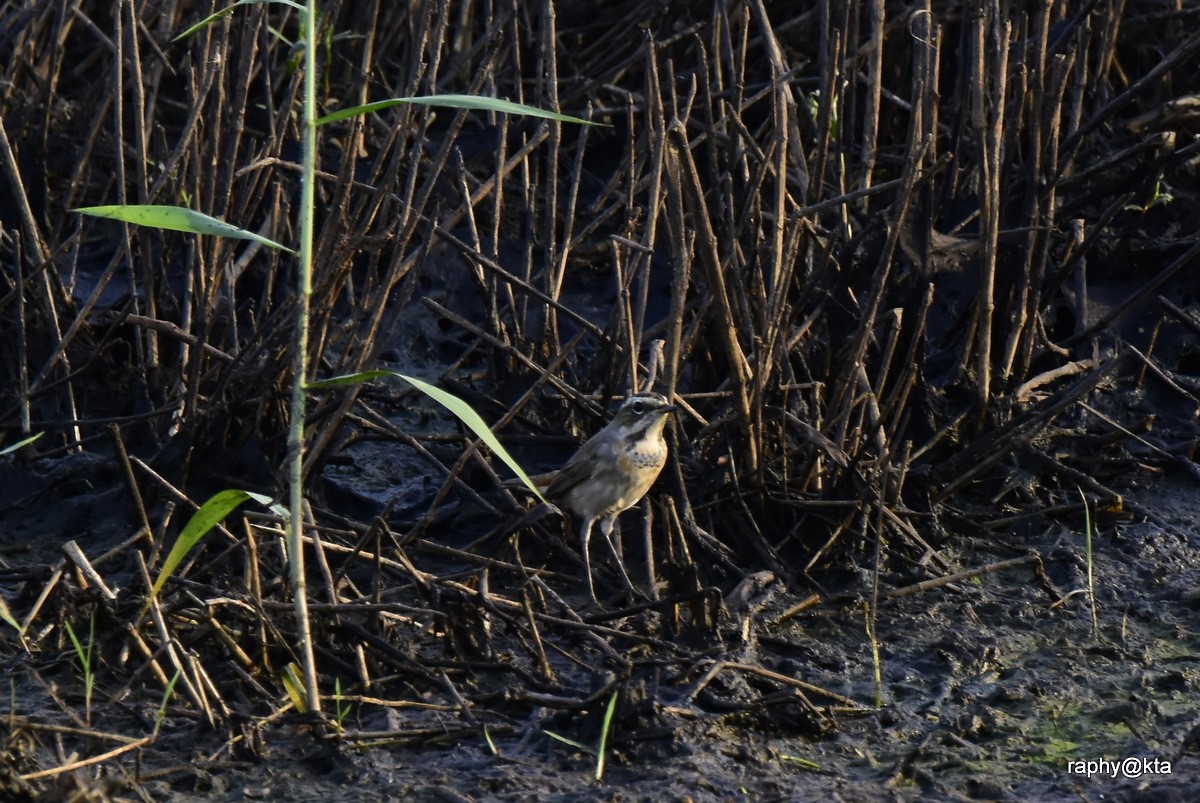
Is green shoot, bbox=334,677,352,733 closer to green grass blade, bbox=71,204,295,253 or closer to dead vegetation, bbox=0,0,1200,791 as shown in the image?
dead vegetation, bbox=0,0,1200,791

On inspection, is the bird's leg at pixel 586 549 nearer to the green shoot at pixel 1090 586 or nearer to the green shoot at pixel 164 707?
the green shoot at pixel 164 707

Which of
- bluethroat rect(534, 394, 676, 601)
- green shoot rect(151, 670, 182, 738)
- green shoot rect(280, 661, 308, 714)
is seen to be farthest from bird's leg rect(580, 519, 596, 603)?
green shoot rect(151, 670, 182, 738)

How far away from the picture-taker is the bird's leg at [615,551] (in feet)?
17.1

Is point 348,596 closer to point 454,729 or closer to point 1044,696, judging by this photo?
point 454,729

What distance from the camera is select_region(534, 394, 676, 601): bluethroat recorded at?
533cm

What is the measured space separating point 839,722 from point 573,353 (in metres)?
2.23

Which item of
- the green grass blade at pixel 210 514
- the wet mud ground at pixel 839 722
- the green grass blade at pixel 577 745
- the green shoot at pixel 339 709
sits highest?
the green grass blade at pixel 210 514

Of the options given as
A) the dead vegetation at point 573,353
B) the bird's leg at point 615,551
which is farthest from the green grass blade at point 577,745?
the bird's leg at point 615,551

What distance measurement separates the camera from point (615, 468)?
17.6ft

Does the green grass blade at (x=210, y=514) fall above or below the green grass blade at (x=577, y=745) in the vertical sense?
above

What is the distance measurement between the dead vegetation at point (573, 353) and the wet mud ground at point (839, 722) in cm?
5

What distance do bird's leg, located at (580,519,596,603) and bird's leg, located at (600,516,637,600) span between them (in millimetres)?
61

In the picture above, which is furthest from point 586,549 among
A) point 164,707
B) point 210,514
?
point 210,514

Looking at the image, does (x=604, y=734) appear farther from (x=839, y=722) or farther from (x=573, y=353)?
(x=573, y=353)
